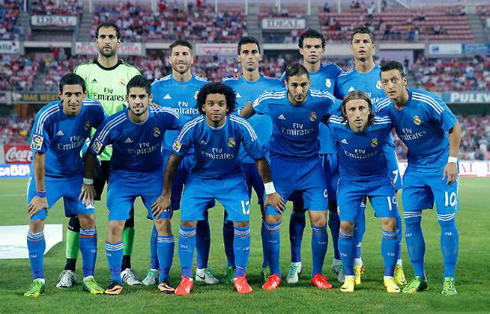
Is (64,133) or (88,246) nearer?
(64,133)

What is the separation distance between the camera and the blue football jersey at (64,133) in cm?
609

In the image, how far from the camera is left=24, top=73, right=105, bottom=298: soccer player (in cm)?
602

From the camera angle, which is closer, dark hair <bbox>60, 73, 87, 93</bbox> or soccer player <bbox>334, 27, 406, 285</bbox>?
dark hair <bbox>60, 73, 87, 93</bbox>

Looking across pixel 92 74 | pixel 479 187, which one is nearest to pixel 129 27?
pixel 479 187

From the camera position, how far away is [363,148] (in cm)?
616

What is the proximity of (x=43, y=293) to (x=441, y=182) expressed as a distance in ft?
12.7

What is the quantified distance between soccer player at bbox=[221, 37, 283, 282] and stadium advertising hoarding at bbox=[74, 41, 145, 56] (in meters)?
32.2

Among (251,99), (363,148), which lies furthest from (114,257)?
(363,148)

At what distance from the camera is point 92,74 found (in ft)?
23.2

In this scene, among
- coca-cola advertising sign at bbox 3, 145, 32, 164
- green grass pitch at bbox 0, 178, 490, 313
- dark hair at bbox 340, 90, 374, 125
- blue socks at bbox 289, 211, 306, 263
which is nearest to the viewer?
green grass pitch at bbox 0, 178, 490, 313

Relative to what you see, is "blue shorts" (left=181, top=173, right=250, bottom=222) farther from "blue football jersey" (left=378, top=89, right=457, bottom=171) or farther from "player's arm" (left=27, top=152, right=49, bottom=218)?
Answer: "blue football jersey" (left=378, top=89, right=457, bottom=171)

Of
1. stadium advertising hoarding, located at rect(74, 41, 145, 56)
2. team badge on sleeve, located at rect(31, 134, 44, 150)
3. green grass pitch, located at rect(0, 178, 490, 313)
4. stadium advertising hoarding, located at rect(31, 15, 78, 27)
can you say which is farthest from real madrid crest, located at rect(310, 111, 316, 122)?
stadium advertising hoarding, located at rect(31, 15, 78, 27)

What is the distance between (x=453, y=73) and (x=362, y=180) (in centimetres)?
3502

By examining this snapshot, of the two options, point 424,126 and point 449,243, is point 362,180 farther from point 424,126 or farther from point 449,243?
point 449,243
